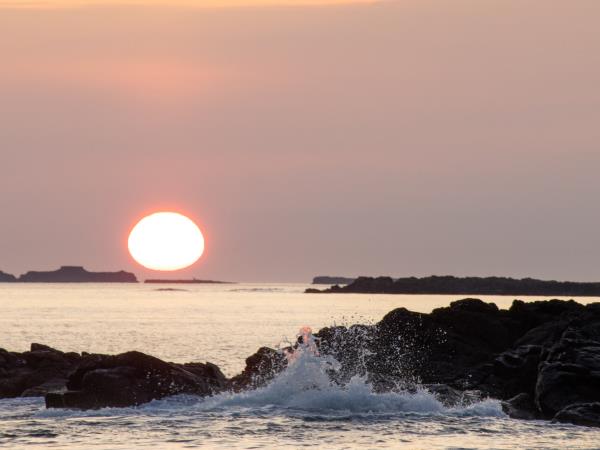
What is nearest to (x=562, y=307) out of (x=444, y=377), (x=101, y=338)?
(x=444, y=377)

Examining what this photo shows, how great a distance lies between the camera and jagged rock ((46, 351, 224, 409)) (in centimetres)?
3875

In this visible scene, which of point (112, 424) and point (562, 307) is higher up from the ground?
point (562, 307)

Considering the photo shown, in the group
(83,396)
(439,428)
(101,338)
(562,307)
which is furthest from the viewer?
(101,338)

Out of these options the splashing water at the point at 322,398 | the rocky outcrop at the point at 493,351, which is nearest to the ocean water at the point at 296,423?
the splashing water at the point at 322,398

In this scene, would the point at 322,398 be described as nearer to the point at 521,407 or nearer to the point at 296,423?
the point at 296,423

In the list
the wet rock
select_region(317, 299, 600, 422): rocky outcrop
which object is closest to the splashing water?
select_region(317, 299, 600, 422): rocky outcrop

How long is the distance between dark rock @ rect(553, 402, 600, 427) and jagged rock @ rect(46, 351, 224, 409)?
13134mm

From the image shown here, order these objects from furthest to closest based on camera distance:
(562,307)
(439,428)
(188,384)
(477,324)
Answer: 1. (562,307)
2. (477,324)
3. (188,384)
4. (439,428)

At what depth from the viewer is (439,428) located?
34438 millimetres

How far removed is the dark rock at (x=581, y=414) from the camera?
1344 inches

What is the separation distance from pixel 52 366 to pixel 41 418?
1082 cm

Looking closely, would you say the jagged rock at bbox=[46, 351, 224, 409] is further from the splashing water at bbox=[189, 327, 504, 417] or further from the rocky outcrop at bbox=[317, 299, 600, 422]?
the rocky outcrop at bbox=[317, 299, 600, 422]

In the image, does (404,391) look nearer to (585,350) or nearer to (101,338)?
(585,350)

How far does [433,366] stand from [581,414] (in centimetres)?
1259
